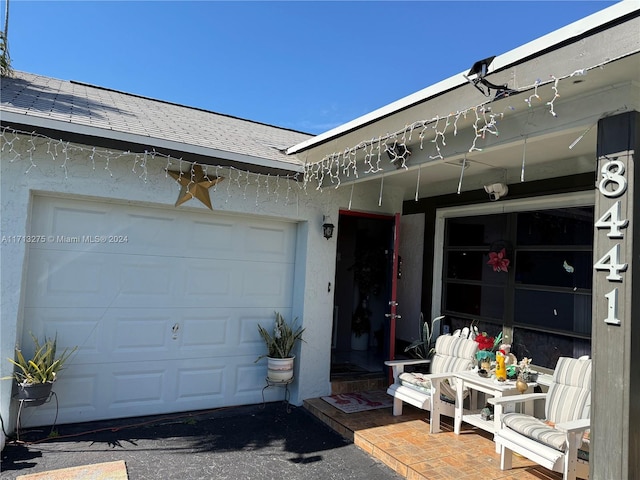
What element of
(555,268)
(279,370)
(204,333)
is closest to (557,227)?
(555,268)

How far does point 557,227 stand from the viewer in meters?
4.36

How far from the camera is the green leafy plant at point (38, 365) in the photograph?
359 centimetres

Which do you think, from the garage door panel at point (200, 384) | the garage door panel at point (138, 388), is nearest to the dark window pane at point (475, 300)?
the garage door panel at point (200, 384)

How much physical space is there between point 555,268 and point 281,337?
3.16m

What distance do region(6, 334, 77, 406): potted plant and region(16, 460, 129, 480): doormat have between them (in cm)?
68

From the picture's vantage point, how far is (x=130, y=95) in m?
6.16

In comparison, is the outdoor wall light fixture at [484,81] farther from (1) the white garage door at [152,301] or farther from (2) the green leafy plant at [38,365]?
(2) the green leafy plant at [38,365]

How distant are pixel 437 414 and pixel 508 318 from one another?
4.82 ft

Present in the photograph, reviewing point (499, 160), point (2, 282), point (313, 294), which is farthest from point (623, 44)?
point (2, 282)

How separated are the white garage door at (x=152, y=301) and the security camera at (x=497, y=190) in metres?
2.45

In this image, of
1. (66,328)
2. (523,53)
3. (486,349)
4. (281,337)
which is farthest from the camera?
(281,337)

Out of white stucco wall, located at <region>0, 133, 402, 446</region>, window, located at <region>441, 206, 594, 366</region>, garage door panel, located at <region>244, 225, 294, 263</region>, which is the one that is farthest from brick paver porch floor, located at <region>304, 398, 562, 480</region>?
garage door panel, located at <region>244, 225, 294, 263</region>

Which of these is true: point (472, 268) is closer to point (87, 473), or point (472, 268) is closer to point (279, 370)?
point (279, 370)

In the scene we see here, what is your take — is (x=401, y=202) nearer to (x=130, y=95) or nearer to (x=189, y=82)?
(x=130, y=95)
